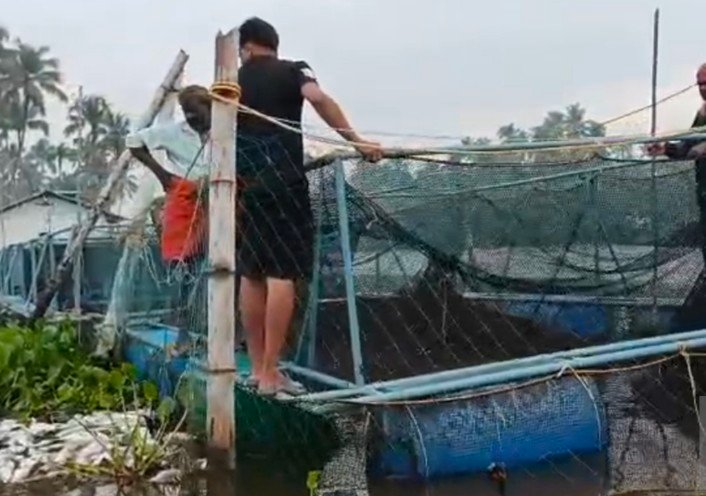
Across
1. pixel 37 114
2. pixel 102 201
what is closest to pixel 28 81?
pixel 37 114

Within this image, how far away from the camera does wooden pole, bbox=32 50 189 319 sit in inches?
258

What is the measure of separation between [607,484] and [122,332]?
363 centimetres

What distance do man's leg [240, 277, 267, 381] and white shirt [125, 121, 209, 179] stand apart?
2.99ft

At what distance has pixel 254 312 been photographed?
389 cm

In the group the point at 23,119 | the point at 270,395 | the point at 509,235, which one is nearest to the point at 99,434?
the point at 270,395

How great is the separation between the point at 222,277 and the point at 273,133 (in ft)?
2.44

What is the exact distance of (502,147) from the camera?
130 inches

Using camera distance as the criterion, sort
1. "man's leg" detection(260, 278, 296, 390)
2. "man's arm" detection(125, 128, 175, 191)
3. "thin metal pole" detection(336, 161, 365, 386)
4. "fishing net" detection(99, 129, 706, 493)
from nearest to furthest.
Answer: "fishing net" detection(99, 129, 706, 493) < "thin metal pole" detection(336, 161, 365, 386) < "man's leg" detection(260, 278, 296, 390) < "man's arm" detection(125, 128, 175, 191)

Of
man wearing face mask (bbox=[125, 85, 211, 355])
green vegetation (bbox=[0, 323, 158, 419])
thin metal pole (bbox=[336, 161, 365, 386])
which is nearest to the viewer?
thin metal pole (bbox=[336, 161, 365, 386])

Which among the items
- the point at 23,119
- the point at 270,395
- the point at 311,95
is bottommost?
the point at 270,395

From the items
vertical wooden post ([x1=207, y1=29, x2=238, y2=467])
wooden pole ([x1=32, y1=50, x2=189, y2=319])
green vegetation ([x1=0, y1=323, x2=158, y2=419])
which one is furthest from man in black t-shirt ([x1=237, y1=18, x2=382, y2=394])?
wooden pole ([x1=32, y1=50, x2=189, y2=319])

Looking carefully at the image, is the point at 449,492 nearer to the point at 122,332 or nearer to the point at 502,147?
the point at 502,147

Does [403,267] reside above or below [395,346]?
above

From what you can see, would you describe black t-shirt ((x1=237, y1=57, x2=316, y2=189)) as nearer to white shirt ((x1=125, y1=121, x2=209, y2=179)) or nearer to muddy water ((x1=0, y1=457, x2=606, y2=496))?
white shirt ((x1=125, y1=121, x2=209, y2=179))
